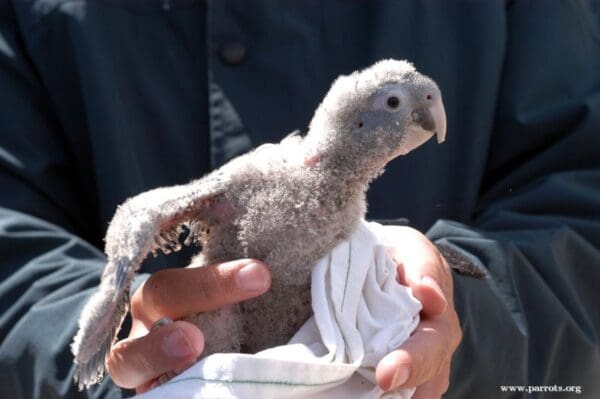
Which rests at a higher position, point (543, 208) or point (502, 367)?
point (543, 208)

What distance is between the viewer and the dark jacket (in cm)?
134

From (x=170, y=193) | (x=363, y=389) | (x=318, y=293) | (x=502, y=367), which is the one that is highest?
→ (x=170, y=193)

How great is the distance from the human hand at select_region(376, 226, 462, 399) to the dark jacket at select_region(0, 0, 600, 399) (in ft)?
0.70

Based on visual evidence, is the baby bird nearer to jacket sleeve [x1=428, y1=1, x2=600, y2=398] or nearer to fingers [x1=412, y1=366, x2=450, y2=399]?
fingers [x1=412, y1=366, x2=450, y2=399]

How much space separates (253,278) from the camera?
0.89 meters

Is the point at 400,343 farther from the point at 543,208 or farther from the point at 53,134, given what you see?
the point at 53,134

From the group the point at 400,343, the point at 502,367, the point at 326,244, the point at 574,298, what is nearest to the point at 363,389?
the point at 400,343

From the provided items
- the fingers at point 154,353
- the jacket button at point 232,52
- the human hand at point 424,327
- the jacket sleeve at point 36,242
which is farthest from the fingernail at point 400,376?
the jacket button at point 232,52

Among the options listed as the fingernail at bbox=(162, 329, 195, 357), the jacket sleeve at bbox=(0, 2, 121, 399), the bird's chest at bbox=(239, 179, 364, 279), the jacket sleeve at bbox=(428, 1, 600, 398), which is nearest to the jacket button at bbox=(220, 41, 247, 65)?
the jacket sleeve at bbox=(0, 2, 121, 399)

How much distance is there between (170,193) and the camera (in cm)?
89

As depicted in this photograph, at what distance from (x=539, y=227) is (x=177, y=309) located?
0.72 m

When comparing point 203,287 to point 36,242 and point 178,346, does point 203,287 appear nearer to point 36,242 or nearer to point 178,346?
point 178,346

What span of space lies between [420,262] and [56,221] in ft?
2.37

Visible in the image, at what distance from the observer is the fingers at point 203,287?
34.9 inches
